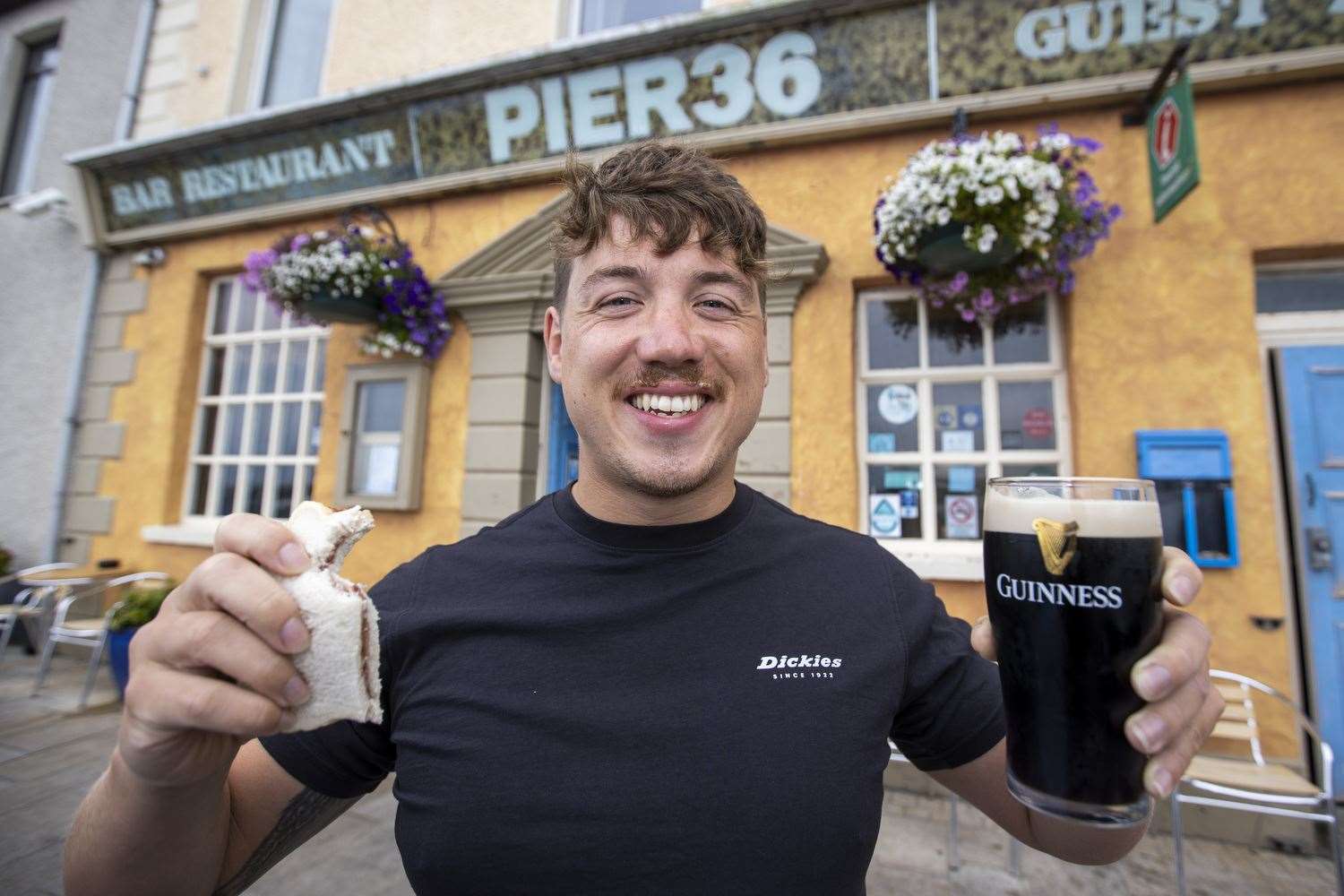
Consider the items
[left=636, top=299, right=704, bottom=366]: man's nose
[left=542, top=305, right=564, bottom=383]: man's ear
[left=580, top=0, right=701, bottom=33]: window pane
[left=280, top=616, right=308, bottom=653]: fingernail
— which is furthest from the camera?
[left=580, top=0, right=701, bottom=33]: window pane

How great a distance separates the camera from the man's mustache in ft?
4.01

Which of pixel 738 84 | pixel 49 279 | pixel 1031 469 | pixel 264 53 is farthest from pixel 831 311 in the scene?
pixel 49 279

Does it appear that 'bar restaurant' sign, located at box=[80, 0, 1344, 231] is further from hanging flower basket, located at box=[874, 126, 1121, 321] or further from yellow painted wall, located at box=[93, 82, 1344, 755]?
hanging flower basket, located at box=[874, 126, 1121, 321]

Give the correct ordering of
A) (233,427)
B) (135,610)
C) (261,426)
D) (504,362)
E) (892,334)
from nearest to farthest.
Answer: (892,334) < (135,610) < (504,362) < (261,426) < (233,427)

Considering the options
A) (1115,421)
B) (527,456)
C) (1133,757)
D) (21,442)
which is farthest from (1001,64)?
(21,442)

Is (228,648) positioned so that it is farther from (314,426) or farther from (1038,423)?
(314,426)

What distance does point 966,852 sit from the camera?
2920mm

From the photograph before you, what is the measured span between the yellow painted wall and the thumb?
2908mm

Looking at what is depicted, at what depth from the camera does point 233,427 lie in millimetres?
5715

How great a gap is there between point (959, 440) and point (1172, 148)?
1.86 metres

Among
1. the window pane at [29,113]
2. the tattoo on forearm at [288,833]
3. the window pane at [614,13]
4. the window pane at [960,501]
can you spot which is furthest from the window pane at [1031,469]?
the window pane at [29,113]

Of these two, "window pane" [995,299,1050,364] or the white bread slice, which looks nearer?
the white bread slice

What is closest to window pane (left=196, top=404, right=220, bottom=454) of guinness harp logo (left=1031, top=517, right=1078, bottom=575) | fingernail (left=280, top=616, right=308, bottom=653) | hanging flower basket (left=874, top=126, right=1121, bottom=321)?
hanging flower basket (left=874, top=126, right=1121, bottom=321)

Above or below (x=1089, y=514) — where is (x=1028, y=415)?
above
